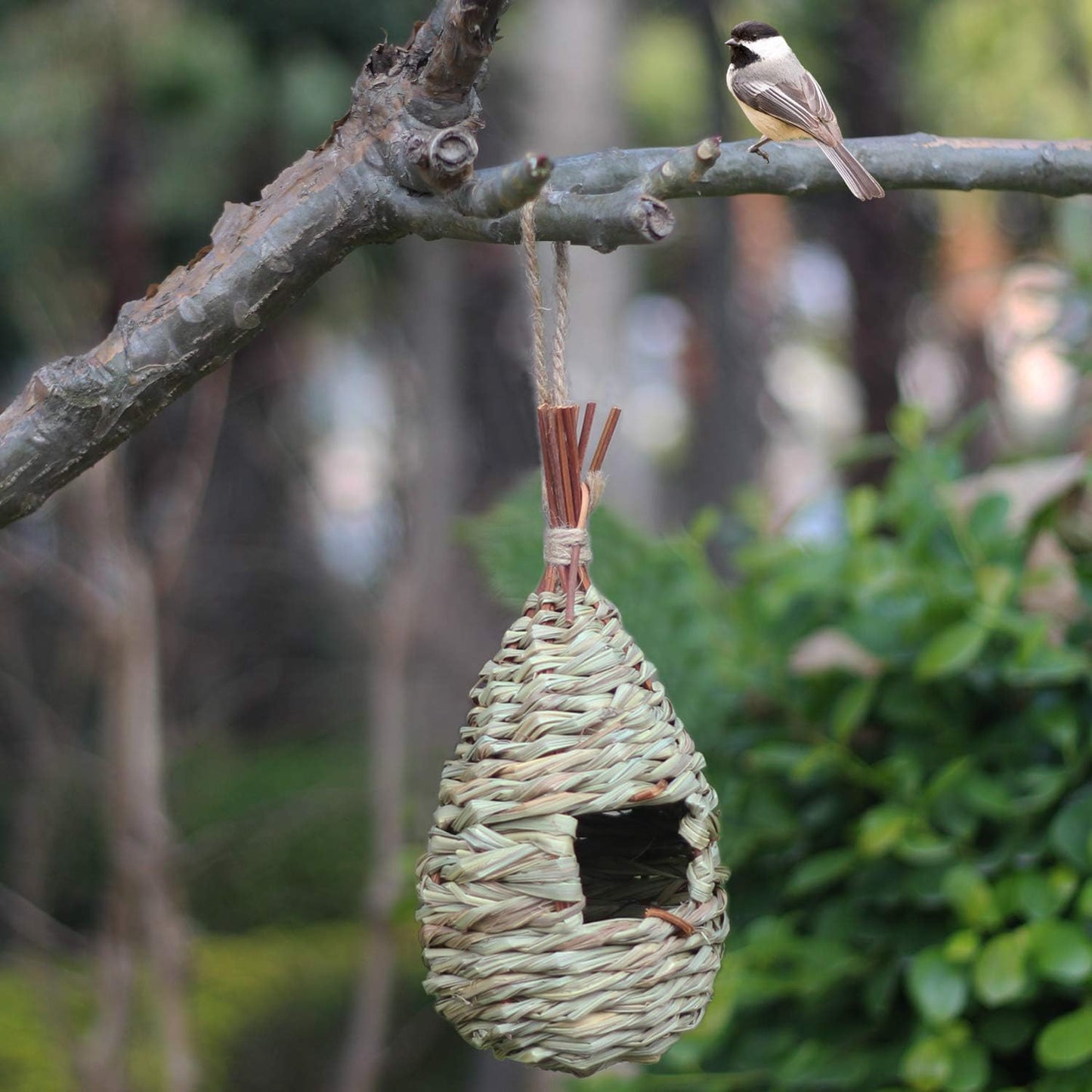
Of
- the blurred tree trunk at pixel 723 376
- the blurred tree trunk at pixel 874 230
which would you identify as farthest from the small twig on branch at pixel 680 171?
the blurred tree trunk at pixel 723 376

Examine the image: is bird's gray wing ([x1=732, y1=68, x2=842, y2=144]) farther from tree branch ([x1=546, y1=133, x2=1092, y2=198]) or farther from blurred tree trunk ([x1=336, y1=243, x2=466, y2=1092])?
blurred tree trunk ([x1=336, y1=243, x2=466, y2=1092])

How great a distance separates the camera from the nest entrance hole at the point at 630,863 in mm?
1087

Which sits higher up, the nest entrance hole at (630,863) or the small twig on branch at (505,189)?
the small twig on branch at (505,189)

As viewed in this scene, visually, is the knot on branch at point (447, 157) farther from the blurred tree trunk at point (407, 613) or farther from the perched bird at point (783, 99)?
the blurred tree trunk at point (407, 613)

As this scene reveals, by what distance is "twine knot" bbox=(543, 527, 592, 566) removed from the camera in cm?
89

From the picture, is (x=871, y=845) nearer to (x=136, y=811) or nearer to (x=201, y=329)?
(x=201, y=329)

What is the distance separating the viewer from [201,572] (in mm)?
6535

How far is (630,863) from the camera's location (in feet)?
3.61

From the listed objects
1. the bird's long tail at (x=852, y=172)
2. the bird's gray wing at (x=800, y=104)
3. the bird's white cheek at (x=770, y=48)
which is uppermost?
the bird's white cheek at (x=770, y=48)

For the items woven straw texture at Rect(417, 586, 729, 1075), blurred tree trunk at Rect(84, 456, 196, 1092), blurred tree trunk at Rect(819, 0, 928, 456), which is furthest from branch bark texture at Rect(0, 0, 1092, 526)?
blurred tree trunk at Rect(819, 0, 928, 456)

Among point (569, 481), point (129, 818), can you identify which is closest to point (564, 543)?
point (569, 481)

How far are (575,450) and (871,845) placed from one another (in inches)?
27.6

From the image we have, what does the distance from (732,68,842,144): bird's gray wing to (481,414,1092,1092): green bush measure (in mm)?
668

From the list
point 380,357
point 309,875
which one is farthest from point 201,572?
point 380,357
